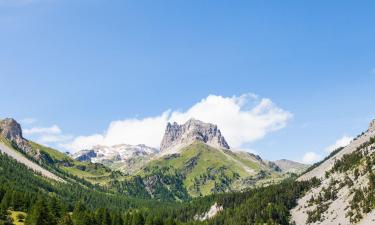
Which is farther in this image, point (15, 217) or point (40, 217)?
point (15, 217)

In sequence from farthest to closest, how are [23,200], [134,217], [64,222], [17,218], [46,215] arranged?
[134,217] → [23,200] → [17,218] → [46,215] → [64,222]

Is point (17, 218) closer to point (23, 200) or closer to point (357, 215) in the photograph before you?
point (23, 200)

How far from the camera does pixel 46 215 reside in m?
137

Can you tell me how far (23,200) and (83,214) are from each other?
34.2 m

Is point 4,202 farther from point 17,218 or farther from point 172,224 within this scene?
point 172,224

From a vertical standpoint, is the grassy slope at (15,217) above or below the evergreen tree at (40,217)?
below

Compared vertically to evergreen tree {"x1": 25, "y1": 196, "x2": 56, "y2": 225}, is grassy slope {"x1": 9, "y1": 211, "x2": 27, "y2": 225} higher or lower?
lower

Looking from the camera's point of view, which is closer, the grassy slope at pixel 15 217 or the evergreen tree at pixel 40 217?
the evergreen tree at pixel 40 217

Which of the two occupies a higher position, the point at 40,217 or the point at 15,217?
the point at 40,217

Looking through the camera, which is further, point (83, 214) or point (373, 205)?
point (373, 205)

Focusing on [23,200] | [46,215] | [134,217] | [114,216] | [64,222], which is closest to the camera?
[64,222]

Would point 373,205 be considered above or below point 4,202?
above

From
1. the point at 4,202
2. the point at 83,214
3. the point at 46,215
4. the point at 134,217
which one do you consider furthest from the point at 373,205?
the point at 4,202

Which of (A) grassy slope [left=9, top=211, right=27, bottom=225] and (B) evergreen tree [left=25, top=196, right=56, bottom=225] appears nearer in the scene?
(B) evergreen tree [left=25, top=196, right=56, bottom=225]
